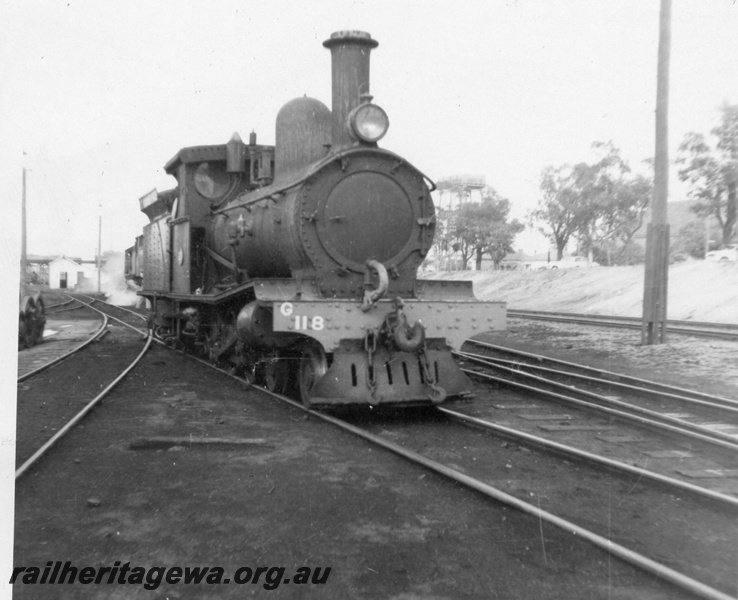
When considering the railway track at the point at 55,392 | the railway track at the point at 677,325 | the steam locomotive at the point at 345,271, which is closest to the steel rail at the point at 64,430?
the railway track at the point at 55,392

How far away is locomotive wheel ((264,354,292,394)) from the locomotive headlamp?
2563mm

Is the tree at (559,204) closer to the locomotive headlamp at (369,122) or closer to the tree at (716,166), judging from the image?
the tree at (716,166)

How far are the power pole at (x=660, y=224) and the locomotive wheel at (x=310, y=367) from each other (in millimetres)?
6914

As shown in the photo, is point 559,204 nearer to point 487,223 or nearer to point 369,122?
point 487,223

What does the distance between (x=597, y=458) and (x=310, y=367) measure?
305cm

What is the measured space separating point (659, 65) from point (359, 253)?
24.9 ft

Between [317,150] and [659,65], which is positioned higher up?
[659,65]

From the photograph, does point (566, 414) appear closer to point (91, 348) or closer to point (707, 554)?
point (707, 554)

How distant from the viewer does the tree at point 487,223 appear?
36.2 meters

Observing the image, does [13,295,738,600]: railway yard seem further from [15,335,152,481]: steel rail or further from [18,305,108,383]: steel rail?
[18,305,108,383]: steel rail

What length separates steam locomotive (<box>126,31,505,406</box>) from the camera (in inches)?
247

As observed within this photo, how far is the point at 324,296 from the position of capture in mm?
6672

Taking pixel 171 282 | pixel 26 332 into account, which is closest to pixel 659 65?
pixel 171 282

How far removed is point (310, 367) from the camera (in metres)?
6.78
